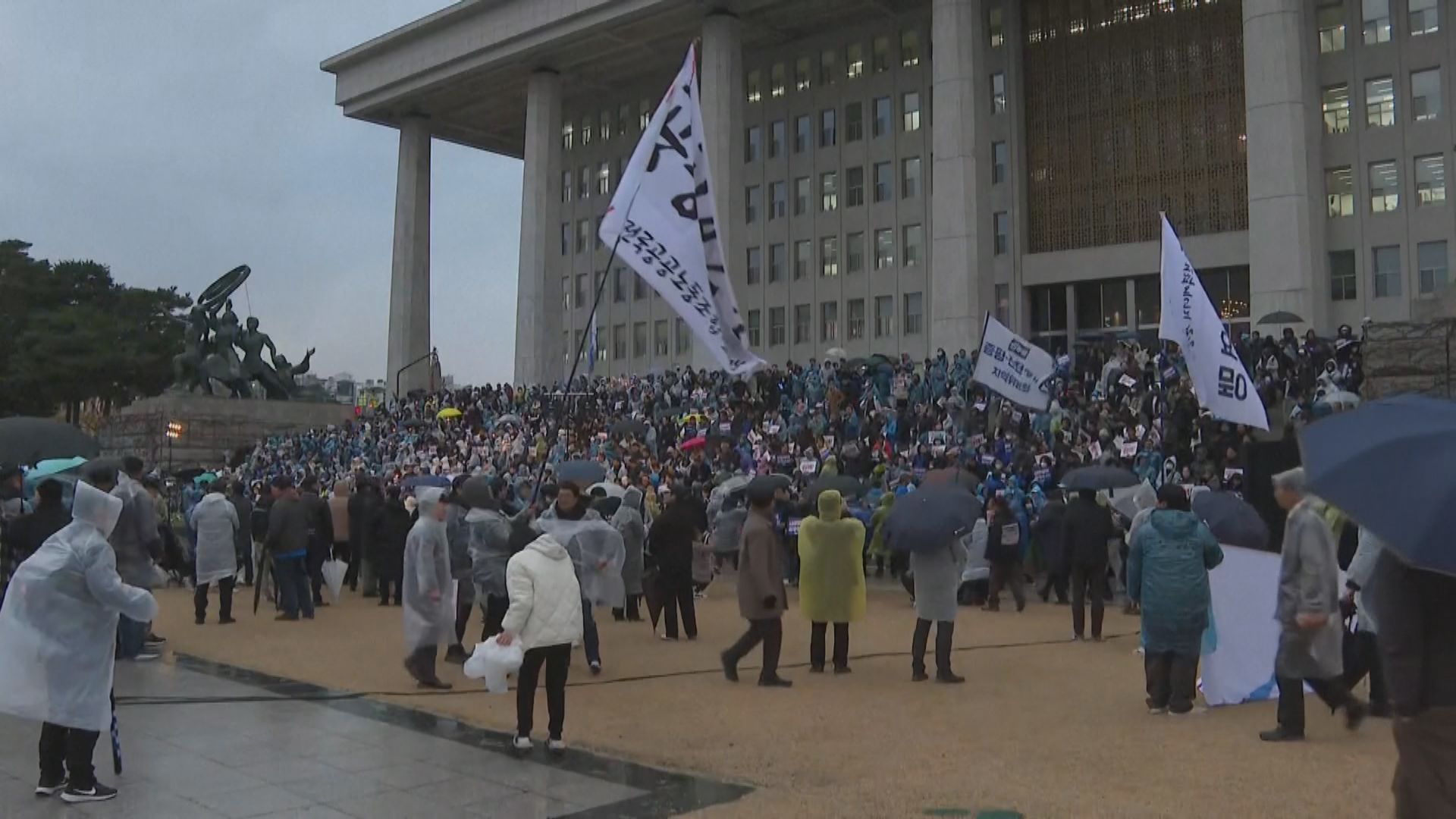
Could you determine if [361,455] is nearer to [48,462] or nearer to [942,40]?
[942,40]

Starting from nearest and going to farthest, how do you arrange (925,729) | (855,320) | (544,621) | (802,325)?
(544,621)
(925,729)
(855,320)
(802,325)

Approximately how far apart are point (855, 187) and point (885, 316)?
536 centimetres

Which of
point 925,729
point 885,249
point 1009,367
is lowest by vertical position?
point 925,729

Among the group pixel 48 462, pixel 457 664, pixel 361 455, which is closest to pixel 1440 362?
pixel 457 664

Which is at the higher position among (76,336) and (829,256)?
(829,256)

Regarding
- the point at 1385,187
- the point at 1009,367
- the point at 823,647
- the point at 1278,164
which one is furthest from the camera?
the point at 1385,187

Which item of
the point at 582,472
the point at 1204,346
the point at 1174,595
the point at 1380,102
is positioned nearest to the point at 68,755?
the point at 1174,595

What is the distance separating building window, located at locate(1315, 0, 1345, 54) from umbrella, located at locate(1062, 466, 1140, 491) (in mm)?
29721

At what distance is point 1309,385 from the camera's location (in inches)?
780

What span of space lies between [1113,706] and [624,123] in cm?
5170

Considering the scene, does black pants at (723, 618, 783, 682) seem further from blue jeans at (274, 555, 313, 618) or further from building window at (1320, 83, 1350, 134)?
building window at (1320, 83, 1350, 134)

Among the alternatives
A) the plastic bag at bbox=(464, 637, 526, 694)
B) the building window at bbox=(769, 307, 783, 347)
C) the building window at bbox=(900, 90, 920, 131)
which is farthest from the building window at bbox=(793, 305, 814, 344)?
the plastic bag at bbox=(464, 637, 526, 694)

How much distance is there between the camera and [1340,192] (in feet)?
123

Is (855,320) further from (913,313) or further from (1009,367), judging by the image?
(1009,367)
